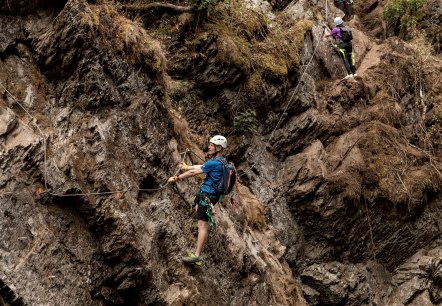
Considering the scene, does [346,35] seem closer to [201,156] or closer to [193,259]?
[201,156]

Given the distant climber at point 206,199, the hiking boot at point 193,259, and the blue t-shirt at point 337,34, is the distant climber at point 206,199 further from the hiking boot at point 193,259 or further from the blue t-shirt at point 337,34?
the blue t-shirt at point 337,34

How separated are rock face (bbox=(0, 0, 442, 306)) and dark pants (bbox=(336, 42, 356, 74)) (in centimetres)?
62

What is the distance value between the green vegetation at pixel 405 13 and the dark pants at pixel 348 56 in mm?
7269

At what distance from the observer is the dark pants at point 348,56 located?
52.3 feet

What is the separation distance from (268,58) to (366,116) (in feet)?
12.7

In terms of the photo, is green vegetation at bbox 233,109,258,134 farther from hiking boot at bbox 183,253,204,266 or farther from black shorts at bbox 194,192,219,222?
hiking boot at bbox 183,253,204,266

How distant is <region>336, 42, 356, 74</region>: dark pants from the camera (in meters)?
16.0

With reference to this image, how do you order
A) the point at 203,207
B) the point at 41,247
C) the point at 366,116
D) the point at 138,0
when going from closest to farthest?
the point at 41,247 → the point at 203,207 → the point at 138,0 → the point at 366,116

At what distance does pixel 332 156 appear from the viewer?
45.5ft

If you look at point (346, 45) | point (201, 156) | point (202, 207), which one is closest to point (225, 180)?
point (202, 207)

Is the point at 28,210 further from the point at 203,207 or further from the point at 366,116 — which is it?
the point at 366,116

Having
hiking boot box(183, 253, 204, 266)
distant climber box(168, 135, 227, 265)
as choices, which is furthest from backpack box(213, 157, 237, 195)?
hiking boot box(183, 253, 204, 266)

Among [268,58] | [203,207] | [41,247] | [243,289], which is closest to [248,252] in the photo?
[243,289]

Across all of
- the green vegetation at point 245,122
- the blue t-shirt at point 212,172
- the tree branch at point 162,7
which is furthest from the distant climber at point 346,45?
the blue t-shirt at point 212,172
